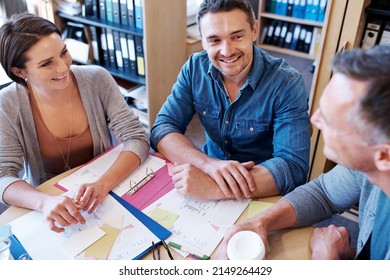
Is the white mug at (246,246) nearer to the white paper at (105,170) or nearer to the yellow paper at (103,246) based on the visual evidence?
the yellow paper at (103,246)

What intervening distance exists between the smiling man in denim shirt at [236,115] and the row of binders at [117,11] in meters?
1.39

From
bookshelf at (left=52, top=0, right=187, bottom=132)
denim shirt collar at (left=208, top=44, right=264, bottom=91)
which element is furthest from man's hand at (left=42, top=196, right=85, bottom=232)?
bookshelf at (left=52, top=0, right=187, bottom=132)

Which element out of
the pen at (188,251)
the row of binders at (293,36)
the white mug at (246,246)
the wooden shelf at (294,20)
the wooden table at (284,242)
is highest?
the wooden shelf at (294,20)

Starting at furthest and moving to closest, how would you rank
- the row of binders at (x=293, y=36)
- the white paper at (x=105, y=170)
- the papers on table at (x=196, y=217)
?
1. the row of binders at (x=293, y=36)
2. the white paper at (x=105, y=170)
3. the papers on table at (x=196, y=217)

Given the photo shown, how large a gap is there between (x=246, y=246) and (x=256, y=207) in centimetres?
23

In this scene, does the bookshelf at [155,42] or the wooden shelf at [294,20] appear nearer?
the bookshelf at [155,42]

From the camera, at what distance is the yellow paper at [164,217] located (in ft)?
3.59

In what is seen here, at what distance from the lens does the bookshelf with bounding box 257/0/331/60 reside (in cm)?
345

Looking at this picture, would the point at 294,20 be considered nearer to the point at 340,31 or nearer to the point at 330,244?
the point at 340,31

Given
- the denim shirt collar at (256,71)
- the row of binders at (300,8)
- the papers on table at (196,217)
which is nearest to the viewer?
the papers on table at (196,217)

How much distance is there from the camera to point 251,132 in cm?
149

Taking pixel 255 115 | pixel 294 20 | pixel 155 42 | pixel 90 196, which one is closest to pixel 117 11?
pixel 155 42

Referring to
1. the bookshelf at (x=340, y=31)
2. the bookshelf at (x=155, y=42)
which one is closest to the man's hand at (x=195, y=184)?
the bookshelf at (x=340, y=31)

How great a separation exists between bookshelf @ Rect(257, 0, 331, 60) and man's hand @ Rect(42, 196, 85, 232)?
297cm
